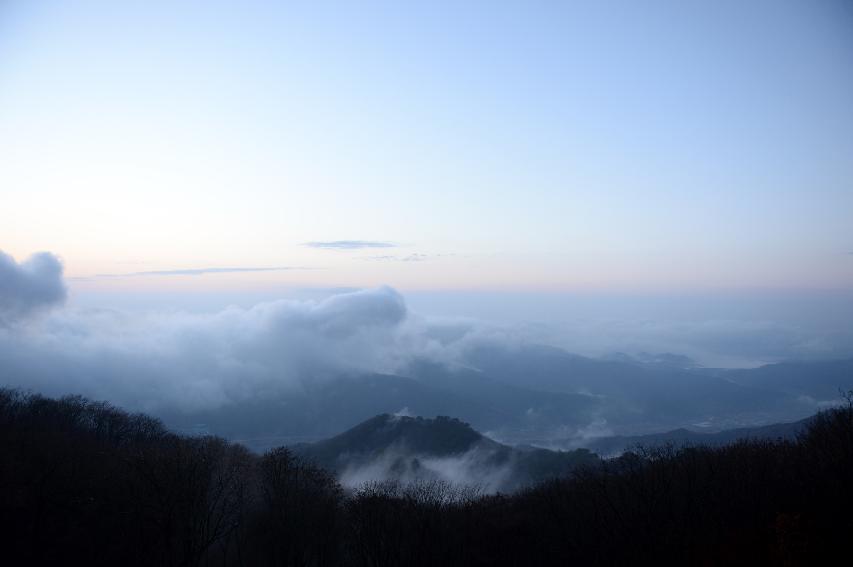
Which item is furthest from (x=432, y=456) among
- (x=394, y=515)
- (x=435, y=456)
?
(x=394, y=515)

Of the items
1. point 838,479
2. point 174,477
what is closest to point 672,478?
point 838,479

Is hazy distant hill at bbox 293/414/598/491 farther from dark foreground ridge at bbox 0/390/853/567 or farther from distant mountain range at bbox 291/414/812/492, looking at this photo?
dark foreground ridge at bbox 0/390/853/567

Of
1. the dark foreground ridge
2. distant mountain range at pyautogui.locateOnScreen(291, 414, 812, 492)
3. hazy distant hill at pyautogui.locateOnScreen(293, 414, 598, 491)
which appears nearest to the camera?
the dark foreground ridge

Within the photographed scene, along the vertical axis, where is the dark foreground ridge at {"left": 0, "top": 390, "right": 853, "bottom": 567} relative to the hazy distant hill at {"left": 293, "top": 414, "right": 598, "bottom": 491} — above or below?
above

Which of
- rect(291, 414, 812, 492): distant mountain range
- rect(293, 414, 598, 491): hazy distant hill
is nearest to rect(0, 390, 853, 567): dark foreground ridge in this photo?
rect(291, 414, 812, 492): distant mountain range

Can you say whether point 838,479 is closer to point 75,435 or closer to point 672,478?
point 672,478

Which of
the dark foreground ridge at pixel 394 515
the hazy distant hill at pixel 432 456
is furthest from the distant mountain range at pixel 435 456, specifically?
the dark foreground ridge at pixel 394 515

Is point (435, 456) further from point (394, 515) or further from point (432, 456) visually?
point (394, 515)
